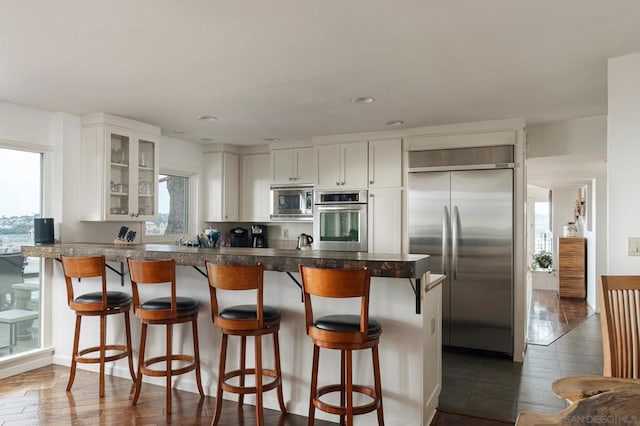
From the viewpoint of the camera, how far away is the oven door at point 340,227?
4.94 meters

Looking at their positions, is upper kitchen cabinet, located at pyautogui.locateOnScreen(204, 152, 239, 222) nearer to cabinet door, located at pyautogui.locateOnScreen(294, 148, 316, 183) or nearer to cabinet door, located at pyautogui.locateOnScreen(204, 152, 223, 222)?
cabinet door, located at pyautogui.locateOnScreen(204, 152, 223, 222)

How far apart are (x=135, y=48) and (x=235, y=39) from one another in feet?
2.09

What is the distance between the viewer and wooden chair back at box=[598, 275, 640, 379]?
199 cm

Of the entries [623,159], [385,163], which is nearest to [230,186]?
[385,163]

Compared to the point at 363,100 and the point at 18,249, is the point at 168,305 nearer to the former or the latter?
the point at 18,249

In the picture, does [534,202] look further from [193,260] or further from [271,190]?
[193,260]

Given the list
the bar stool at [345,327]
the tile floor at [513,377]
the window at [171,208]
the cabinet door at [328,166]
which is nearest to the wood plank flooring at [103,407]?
the bar stool at [345,327]

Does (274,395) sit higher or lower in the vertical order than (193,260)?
lower

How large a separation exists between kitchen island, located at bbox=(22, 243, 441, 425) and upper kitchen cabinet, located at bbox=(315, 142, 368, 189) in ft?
7.09

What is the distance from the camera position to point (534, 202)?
11586 mm

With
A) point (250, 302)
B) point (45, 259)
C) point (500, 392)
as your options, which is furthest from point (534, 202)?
point (45, 259)

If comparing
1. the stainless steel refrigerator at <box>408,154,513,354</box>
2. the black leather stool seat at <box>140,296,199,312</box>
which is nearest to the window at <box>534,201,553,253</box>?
the stainless steel refrigerator at <box>408,154,513,354</box>

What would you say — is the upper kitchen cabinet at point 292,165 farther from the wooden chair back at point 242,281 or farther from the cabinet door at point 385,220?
the wooden chair back at point 242,281

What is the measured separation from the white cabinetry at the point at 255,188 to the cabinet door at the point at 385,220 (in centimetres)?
163
